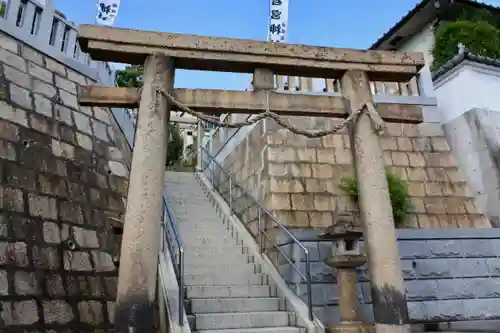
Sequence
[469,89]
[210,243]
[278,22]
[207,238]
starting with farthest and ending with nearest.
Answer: [278,22] < [469,89] < [207,238] < [210,243]

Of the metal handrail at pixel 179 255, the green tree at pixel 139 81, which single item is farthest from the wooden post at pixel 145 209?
the green tree at pixel 139 81

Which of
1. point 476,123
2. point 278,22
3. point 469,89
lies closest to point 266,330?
point 476,123

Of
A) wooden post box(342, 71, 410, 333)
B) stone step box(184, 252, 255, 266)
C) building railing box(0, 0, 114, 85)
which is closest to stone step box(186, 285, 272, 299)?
stone step box(184, 252, 255, 266)

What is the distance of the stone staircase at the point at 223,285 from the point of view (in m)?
4.97

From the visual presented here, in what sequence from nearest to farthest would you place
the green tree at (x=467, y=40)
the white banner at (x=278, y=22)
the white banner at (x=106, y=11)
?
1. the green tree at (x=467, y=40)
2. the white banner at (x=106, y=11)
3. the white banner at (x=278, y=22)

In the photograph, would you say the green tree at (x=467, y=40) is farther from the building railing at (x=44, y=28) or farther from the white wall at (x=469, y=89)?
the building railing at (x=44, y=28)

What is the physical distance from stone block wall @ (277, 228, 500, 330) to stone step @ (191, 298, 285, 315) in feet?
1.65

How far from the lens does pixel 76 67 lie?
8.15 metres

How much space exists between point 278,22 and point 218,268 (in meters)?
8.89

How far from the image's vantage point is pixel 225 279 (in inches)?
238

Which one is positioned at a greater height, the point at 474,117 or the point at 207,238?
the point at 474,117

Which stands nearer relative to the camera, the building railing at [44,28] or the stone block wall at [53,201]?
the stone block wall at [53,201]

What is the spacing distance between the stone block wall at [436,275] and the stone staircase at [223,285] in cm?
60

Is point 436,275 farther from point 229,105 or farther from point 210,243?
point 229,105
